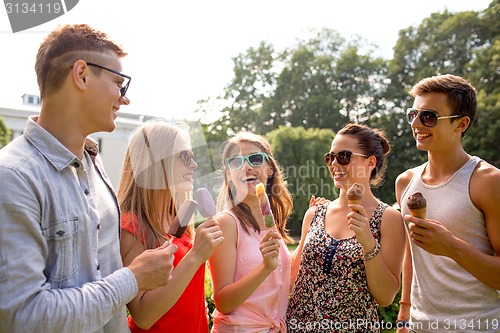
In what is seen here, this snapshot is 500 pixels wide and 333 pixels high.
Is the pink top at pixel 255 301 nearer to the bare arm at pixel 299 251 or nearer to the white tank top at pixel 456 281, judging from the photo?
the bare arm at pixel 299 251

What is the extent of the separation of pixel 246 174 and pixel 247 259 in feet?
2.50

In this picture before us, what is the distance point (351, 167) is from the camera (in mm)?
3709

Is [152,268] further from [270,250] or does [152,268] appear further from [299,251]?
[299,251]

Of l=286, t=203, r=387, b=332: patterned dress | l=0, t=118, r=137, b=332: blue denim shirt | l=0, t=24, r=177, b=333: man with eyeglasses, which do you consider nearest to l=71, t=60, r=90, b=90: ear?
l=0, t=24, r=177, b=333: man with eyeglasses

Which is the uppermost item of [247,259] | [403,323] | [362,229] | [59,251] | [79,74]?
[79,74]

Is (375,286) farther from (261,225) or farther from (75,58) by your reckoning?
(75,58)

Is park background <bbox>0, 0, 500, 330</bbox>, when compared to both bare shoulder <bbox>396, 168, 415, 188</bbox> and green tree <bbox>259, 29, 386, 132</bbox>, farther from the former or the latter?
bare shoulder <bbox>396, 168, 415, 188</bbox>

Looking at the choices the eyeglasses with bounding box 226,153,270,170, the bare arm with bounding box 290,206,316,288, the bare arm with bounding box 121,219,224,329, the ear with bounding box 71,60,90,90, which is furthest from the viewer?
the eyeglasses with bounding box 226,153,270,170

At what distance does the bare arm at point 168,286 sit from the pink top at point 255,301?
634 millimetres

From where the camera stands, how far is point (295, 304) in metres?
3.50

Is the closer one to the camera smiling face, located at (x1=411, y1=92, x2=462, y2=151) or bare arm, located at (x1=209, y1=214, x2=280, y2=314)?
bare arm, located at (x1=209, y1=214, x2=280, y2=314)

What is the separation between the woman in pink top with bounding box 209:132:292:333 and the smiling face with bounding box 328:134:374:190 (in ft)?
1.89

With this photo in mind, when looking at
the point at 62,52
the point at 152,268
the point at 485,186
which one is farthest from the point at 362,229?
the point at 62,52

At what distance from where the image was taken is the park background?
30469 mm
